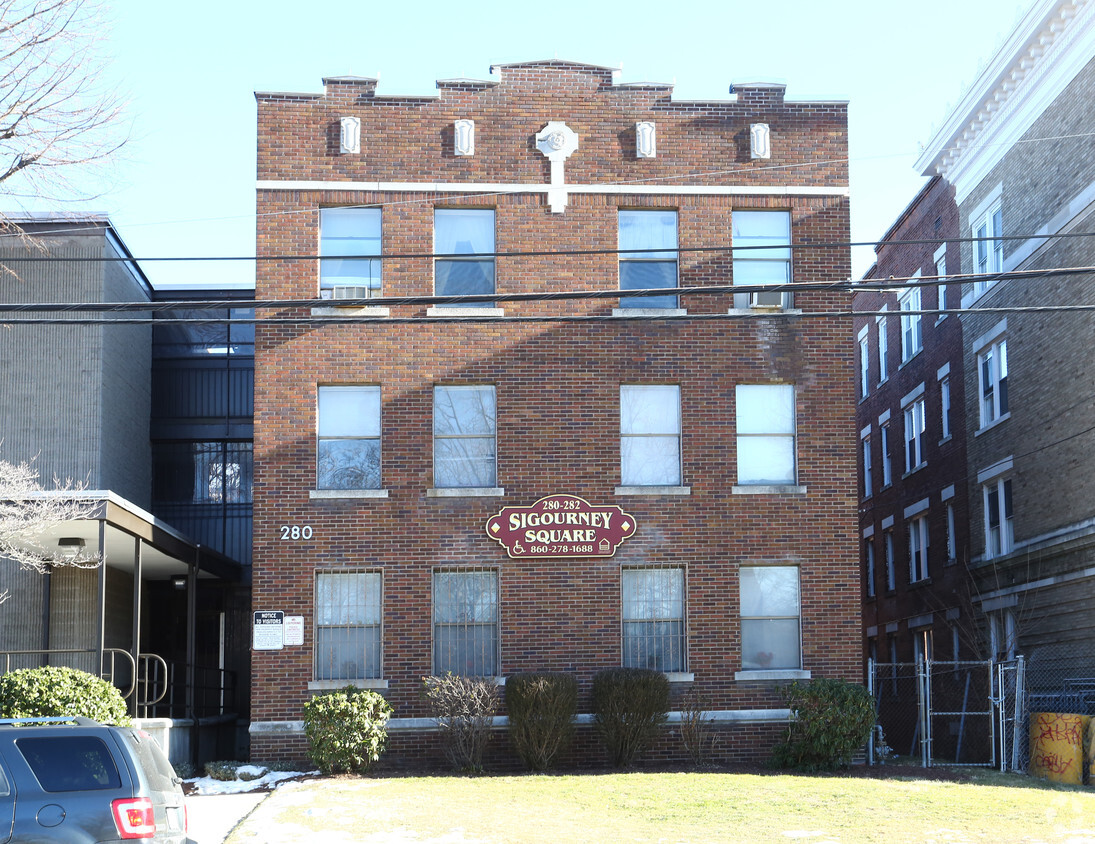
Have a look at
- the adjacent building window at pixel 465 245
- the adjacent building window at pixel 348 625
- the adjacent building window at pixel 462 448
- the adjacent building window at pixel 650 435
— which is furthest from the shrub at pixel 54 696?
the adjacent building window at pixel 650 435

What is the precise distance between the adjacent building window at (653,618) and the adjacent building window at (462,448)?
9.89ft

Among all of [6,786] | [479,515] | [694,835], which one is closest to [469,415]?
[479,515]

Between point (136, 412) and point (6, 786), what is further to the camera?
point (136, 412)

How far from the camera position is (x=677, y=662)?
22.7 meters

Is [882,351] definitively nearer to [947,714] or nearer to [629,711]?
[947,714]

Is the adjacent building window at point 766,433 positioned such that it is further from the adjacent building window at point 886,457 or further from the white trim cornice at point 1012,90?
the adjacent building window at point 886,457

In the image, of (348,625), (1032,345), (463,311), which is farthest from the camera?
(1032,345)

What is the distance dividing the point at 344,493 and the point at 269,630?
259 cm

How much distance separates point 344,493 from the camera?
2261cm

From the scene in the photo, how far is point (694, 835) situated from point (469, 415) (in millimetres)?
10078

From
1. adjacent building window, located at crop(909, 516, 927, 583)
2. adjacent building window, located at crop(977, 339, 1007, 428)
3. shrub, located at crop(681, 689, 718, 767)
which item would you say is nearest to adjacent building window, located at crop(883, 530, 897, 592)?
adjacent building window, located at crop(909, 516, 927, 583)

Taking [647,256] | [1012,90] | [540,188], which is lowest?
[647,256]

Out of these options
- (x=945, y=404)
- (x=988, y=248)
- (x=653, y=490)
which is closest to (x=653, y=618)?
(x=653, y=490)

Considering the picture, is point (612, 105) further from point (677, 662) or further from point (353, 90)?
point (677, 662)
